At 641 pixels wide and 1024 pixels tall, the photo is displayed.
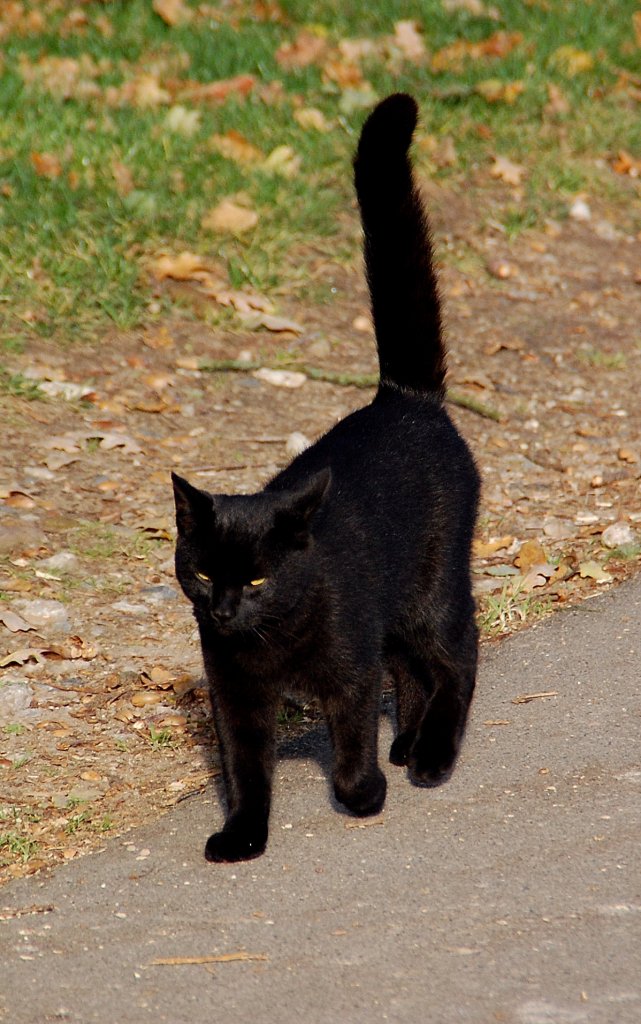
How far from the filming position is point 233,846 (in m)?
Answer: 3.21

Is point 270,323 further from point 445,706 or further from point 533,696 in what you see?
point 445,706

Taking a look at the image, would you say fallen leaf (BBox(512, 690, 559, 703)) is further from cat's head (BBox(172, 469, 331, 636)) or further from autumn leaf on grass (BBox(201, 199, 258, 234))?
autumn leaf on grass (BBox(201, 199, 258, 234))

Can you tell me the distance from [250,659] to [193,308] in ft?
10.3

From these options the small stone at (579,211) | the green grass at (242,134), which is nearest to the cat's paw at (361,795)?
the green grass at (242,134)

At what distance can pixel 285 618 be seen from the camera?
3.30 metres

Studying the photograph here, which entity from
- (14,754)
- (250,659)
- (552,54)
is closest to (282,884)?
(250,659)

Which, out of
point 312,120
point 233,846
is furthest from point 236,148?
point 233,846

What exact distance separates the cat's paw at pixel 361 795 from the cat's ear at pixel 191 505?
2.30 ft

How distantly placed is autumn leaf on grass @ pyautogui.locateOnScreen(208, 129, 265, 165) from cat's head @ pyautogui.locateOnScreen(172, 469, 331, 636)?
164 inches

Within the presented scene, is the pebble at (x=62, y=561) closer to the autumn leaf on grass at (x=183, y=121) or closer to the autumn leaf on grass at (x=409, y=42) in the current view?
the autumn leaf on grass at (x=183, y=121)

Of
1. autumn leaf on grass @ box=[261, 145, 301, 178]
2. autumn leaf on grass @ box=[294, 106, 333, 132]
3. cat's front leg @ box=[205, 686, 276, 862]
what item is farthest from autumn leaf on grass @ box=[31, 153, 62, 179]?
cat's front leg @ box=[205, 686, 276, 862]

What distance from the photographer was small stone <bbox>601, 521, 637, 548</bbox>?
15.6ft

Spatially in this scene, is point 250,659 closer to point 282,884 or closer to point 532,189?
point 282,884

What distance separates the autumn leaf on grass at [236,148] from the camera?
7117 millimetres
